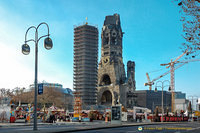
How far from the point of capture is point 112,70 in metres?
124

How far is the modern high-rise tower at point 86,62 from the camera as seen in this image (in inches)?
4722

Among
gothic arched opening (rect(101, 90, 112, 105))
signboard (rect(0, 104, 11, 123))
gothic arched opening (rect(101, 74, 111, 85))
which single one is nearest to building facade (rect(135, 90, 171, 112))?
gothic arched opening (rect(101, 90, 112, 105))

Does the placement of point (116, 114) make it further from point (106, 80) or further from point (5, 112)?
point (106, 80)

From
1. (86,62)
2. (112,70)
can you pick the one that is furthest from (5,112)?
(112,70)

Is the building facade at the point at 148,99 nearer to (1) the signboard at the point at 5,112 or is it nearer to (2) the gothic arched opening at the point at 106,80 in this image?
(2) the gothic arched opening at the point at 106,80

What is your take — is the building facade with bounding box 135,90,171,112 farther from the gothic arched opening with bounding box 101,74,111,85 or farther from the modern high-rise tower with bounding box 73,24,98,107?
the modern high-rise tower with bounding box 73,24,98,107

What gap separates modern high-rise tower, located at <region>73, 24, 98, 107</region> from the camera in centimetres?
11994

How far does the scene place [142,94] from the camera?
602 ft

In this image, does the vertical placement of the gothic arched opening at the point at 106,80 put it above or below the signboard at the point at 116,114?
above

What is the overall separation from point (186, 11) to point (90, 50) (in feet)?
350

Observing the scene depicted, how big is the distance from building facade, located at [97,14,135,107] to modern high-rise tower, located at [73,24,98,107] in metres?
6.42

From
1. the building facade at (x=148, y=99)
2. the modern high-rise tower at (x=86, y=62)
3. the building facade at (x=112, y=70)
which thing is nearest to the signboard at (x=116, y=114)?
the building facade at (x=112, y=70)

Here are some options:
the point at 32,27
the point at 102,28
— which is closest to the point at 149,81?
the point at 102,28

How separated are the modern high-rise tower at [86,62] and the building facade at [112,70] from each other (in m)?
6.42
